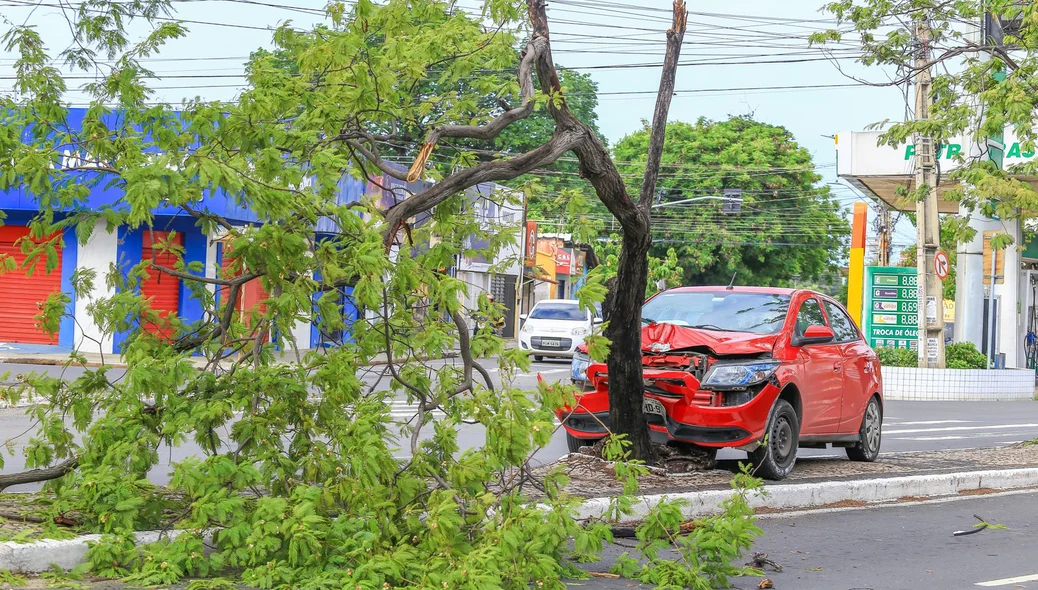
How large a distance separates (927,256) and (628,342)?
1763cm

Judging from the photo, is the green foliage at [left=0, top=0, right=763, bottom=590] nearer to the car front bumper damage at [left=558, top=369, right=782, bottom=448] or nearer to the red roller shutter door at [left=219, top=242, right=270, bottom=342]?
the red roller shutter door at [left=219, top=242, right=270, bottom=342]

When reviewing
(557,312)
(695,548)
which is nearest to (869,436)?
(695,548)

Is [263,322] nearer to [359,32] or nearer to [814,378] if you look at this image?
[359,32]

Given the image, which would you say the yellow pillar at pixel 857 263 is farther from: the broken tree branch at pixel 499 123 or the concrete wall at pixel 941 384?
the broken tree branch at pixel 499 123

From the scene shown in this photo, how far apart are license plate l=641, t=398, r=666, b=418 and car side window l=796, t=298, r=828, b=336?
5.51 ft

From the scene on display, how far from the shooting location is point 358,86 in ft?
23.6

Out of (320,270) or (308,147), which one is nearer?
(320,270)

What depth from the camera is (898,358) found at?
2675cm

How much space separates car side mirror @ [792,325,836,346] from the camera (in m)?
10.8

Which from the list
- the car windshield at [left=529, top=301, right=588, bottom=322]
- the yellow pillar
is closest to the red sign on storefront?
the yellow pillar

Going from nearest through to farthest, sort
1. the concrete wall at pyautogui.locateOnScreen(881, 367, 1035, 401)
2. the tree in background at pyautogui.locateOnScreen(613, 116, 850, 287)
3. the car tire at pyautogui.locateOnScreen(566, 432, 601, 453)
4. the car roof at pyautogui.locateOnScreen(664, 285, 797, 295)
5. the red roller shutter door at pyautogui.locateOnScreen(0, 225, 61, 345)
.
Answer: the car tire at pyautogui.locateOnScreen(566, 432, 601, 453), the car roof at pyautogui.locateOnScreen(664, 285, 797, 295), the concrete wall at pyautogui.locateOnScreen(881, 367, 1035, 401), the red roller shutter door at pyautogui.locateOnScreen(0, 225, 61, 345), the tree in background at pyautogui.locateOnScreen(613, 116, 850, 287)

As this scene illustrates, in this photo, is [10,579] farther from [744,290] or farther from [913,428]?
[913,428]

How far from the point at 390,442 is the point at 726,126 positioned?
5688 centimetres

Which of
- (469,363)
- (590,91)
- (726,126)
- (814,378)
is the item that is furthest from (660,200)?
(469,363)
